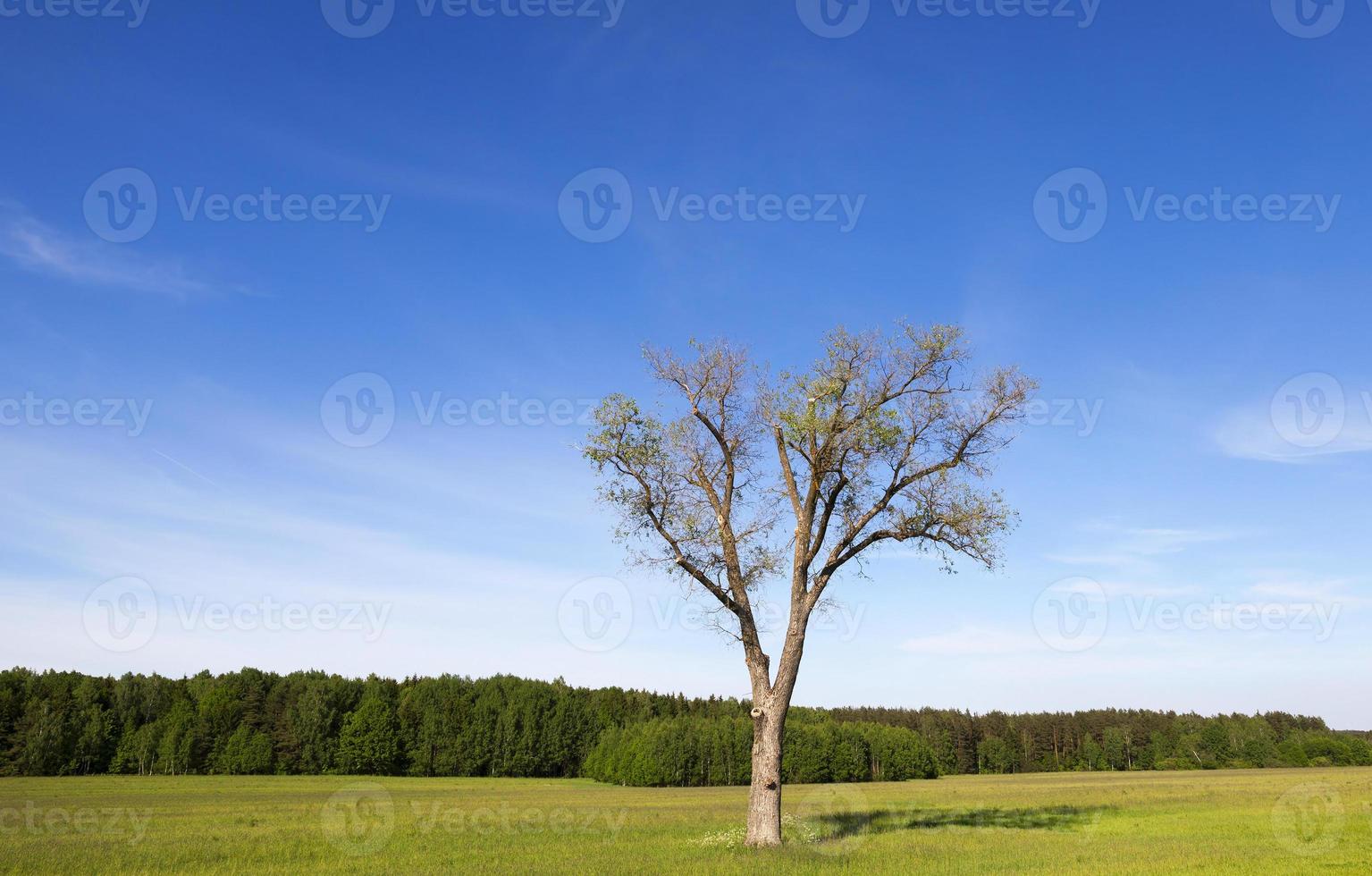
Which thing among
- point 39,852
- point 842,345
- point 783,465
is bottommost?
point 39,852

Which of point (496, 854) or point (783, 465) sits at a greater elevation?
point (783, 465)

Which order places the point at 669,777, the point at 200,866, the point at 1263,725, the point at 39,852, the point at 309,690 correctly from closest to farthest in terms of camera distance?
the point at 200,866, the point at 39,852, the point at 669,777, the point at 309,690, the point at 1263,725

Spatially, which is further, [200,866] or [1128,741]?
[1128,741]

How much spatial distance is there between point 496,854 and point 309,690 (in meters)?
95.8

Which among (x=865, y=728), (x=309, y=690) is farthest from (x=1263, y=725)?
(x=309, y=690)

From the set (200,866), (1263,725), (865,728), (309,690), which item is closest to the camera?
(200,866)

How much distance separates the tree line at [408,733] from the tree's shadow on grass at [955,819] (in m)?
47.0

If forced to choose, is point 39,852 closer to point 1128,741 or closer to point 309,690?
point 309,690

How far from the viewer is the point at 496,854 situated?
22469 millimetres
